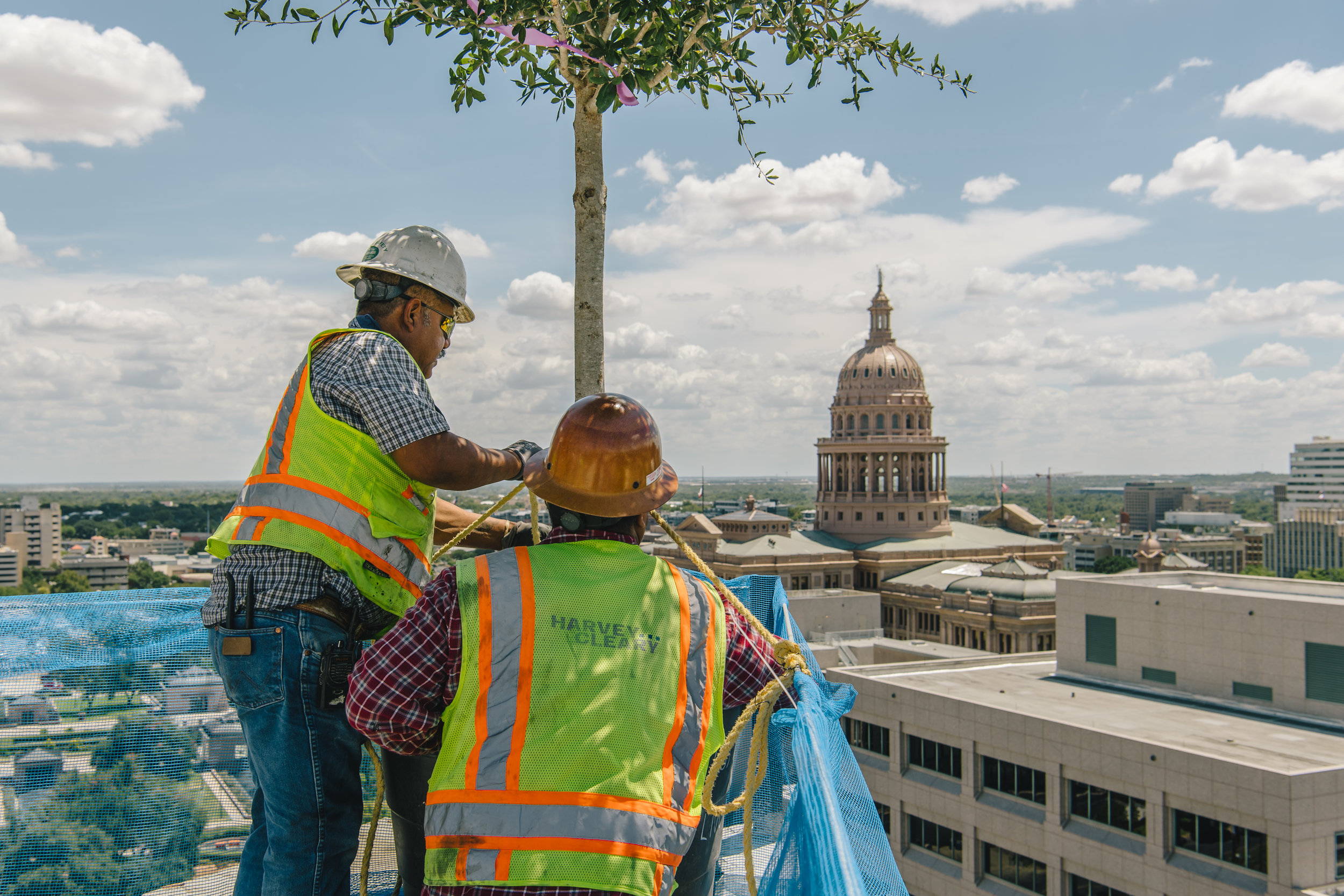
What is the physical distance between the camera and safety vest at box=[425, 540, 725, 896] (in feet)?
7.89

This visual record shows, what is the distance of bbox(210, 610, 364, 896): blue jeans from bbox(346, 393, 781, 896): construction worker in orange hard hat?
0.72 m

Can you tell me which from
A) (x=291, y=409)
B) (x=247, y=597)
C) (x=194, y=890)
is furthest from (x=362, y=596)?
(x=194, y=890)

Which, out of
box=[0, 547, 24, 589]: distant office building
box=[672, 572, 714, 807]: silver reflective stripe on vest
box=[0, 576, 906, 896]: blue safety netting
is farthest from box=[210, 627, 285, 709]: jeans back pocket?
box=[0, 547, 24, 589]: distant office building

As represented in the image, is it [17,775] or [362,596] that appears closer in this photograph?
[362,596]

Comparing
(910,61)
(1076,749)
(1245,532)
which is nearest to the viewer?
(910,61)

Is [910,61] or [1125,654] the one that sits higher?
[910,61]

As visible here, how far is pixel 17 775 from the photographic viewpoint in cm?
452

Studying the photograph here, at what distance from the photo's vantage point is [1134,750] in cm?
2075

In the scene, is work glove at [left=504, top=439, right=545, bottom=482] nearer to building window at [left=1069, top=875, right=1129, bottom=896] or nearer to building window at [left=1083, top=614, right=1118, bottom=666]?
building window at [left=1069, top=875, right=1129, bottom=896]

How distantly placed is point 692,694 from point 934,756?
1011 inches

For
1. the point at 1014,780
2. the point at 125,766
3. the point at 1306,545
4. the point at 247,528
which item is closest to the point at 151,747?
the point at 125,766

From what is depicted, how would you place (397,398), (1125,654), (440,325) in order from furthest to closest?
(1125,654), (440,325), (397,398)

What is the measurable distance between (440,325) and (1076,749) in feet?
73.0

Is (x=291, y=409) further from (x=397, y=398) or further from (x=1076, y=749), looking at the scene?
(x=1076, y=749)
